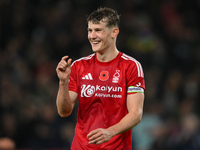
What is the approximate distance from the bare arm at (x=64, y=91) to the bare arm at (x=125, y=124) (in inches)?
20.4

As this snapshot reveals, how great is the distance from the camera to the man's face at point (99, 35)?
4.19 meters

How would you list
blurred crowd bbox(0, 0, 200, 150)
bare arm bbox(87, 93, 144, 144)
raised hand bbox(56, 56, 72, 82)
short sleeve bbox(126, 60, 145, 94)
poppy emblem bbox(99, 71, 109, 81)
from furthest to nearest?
blurred crowd bbox(0, 0, 200, 150)
poppy emblem bbox(99, 71, 109, 81)
short sleeve bbox(126, 60, 145, 94)
raised hand bbox(56, 56, 72, 82)
bare arm bbox(87, 93, 144, 144)

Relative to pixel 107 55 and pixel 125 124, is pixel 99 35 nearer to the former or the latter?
pixel 107 55

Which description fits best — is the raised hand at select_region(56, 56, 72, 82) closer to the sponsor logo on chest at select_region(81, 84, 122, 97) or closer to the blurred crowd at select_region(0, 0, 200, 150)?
the sponsor logo on chest at select_region(81, 84, 122, 97)

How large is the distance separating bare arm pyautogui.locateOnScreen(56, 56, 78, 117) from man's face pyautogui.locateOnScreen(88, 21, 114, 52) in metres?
0.42

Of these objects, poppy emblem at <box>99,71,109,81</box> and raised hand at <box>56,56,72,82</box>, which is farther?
poppy emblem at <box>99,71,109,81</box>

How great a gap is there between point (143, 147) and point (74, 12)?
165 inches

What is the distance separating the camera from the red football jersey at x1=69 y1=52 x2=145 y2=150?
4156mm

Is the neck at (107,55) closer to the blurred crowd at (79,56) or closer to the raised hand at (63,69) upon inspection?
the raised hand at (63,69)

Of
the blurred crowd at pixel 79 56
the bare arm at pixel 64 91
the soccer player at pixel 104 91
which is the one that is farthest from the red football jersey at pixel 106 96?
the blurred crowd at pixel 79 56

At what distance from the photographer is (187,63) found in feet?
32.0

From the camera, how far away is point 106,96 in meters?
4.18

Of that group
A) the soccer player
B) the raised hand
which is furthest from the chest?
the raised hand

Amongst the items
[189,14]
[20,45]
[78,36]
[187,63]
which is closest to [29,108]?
[20,45]
